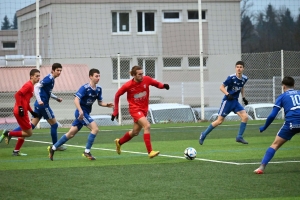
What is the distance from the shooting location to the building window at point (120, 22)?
159 feet

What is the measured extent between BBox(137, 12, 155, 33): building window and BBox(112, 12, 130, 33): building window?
831mm

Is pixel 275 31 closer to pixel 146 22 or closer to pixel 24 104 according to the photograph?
pixel 146 22

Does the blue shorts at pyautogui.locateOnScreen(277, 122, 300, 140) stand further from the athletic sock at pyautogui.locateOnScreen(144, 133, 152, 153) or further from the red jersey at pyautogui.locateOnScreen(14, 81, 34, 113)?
the red jersey at pyautogui.locateOnScreen(14, 81, 34, 113)

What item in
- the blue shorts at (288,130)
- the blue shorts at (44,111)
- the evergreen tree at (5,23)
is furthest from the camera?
the evergreen tree at (5,23)

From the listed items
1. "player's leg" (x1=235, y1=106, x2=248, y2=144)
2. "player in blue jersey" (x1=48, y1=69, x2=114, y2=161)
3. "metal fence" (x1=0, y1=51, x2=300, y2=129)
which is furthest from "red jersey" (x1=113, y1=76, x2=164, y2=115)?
"metal fence" (x1=0, y1=51, x2=300, y2=129)

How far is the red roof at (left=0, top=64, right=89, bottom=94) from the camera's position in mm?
28516

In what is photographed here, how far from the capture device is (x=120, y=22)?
49.2m

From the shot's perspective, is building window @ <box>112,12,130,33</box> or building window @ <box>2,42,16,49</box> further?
building window @ <box>2,42,16,49</box>

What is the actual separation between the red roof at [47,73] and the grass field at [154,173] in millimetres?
9781

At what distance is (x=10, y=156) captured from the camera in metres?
16.0

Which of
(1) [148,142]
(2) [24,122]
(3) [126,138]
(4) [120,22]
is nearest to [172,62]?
(4) [120,22]

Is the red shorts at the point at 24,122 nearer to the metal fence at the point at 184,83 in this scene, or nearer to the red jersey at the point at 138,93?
the red jersey at the point at 138,93

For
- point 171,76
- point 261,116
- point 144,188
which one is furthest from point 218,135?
point 171,76

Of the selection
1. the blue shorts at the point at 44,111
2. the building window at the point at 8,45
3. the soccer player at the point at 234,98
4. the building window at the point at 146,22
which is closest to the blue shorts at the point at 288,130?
the soccer player at the point at 234,98
